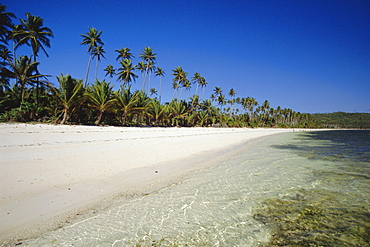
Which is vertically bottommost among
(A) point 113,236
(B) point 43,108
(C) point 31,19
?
(A) point 113,236

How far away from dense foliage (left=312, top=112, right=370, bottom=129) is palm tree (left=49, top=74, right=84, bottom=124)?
Result: 160228 mm

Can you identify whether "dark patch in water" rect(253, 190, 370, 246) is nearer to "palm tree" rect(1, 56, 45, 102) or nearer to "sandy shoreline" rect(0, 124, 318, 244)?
"sandy shoreline" rect(0, 124, 318, 244)

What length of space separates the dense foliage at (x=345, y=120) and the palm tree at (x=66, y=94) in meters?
160

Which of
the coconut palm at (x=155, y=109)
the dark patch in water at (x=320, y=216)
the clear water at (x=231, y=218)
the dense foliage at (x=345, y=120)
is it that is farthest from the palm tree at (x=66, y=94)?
the dense foliage at (x=345, y=120)

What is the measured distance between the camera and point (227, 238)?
2.40m

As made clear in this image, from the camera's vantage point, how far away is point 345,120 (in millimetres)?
158375

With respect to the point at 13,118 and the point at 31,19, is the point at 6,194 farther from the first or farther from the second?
the point at 31,19

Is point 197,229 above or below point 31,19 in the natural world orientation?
below

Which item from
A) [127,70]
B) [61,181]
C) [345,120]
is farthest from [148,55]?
[345,120]

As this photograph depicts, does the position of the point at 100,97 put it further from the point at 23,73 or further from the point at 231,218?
the point at 231,218

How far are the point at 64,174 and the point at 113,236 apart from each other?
275 centimetres

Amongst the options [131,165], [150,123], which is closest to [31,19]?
[150,123]

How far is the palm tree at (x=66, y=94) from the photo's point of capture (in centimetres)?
1873

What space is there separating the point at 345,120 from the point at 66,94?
202 meters
